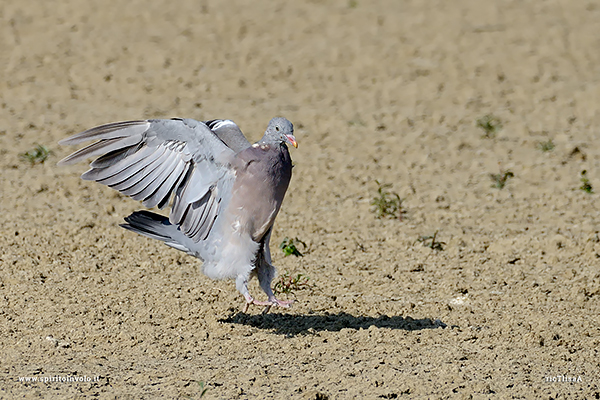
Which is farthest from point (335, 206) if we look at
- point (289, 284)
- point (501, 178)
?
point (289, 284)

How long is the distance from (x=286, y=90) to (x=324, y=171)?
2.92 meters

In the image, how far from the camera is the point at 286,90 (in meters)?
11.4

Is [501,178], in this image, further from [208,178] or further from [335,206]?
[208,178]

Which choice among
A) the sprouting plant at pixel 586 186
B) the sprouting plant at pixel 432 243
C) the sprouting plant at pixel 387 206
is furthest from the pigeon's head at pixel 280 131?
the sprouting plant at pixel 586 186

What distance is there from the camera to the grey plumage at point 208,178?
209 inches

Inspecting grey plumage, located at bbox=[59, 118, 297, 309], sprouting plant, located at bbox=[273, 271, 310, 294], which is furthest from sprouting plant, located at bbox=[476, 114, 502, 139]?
grey plumage, located at bbox=[59, 118, 297, 309]

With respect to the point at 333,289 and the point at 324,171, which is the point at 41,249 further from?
the point at 324,171

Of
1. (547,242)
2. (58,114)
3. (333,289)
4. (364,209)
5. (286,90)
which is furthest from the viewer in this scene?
(286,90)

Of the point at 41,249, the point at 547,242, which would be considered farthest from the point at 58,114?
the point at 547,242

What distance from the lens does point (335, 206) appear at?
7.93 meters

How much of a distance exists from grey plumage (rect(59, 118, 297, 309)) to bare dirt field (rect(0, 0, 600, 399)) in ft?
1.60

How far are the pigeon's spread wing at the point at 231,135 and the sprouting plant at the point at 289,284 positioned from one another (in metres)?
1.02

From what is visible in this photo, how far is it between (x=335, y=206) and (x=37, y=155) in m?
2.90

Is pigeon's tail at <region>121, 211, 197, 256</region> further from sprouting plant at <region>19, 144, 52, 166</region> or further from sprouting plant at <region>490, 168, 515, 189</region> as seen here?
sprouting plant at <region>490, 168, 515, 189</region>
